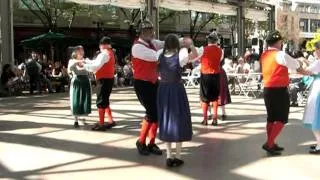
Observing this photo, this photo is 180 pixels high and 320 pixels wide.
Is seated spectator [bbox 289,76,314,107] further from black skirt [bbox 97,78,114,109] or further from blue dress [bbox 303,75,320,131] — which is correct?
blue dress [bbox 303,75,320,131]

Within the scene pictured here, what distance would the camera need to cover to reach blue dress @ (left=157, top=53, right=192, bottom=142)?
659 centimetres

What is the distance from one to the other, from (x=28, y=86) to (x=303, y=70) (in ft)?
43.4

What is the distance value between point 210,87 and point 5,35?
407 inches

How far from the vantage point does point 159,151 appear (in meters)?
7.45

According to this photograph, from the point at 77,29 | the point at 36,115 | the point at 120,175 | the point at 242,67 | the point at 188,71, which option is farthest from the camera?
the point at 77,29

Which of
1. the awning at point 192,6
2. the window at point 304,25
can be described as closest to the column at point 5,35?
the awning at point 192,6

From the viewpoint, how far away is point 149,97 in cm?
731

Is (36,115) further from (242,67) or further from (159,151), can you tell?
(242,67)

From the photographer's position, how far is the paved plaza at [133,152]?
6.32 meters

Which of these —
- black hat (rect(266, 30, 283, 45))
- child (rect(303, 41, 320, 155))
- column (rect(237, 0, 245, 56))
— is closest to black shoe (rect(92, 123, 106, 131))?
black hat (rect(266, 30, 283, 45))

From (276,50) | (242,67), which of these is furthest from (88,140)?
(242,67)

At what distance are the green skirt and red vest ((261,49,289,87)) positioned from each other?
12.4ft

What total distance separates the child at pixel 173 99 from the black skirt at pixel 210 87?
3268mm

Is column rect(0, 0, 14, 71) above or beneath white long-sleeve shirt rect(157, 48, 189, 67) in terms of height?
above
